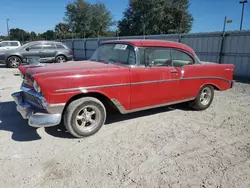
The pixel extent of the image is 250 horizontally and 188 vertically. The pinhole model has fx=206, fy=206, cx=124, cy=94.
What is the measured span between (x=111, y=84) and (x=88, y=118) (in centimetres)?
74

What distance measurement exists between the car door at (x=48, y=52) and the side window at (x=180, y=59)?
1094 centimetres

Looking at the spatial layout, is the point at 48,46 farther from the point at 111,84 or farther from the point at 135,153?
the point at 135,153

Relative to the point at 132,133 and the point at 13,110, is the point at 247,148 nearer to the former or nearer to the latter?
the point at 132,133

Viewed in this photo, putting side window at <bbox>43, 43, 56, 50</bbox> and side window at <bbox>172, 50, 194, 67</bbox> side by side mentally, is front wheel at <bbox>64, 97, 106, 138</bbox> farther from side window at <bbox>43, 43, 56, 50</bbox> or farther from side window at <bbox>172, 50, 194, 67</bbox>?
side window at <bbox>43, 43, 56, 50</bbox>

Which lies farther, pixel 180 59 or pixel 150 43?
pixel 180 59

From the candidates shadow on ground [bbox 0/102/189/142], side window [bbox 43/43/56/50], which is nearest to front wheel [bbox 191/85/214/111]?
shadow on ground [bbox 0/102/189/142]

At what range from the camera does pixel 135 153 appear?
323 centimetres

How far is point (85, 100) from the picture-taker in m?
3.53

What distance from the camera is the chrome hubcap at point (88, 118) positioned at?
3658 mm

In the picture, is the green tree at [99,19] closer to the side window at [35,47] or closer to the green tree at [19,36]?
the green tree at [19,36]

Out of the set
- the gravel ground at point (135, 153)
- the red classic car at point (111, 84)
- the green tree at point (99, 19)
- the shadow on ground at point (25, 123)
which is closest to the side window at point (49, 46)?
the shadow on ground at point (25, 123)

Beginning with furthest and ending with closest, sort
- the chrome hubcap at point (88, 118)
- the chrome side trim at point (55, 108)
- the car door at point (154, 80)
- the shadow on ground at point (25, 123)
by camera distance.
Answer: the car door at point (154, 80) → the shadow on ground at point (25, 123) → the chrome hubcap at point (88, 118) → the chrome side trim at point (55, 108)

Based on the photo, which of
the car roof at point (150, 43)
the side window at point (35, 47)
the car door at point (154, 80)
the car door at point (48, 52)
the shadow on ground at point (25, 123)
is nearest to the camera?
the shadow on ground at point (25, 123)

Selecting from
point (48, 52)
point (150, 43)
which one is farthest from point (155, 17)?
point (150, 43)
